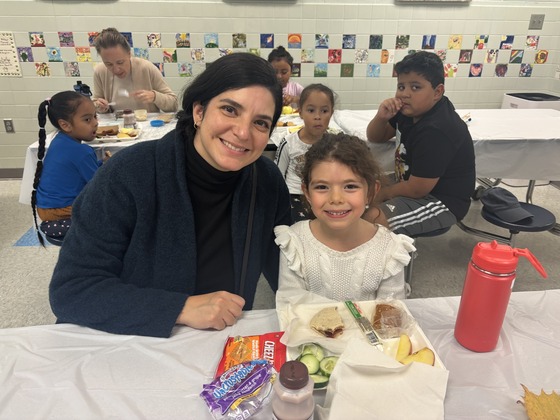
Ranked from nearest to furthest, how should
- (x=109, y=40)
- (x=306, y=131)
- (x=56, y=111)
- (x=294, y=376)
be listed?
(x=294, y=376) → (x=56, y=111) → (x=306, y=131) → (x=109, y=40)

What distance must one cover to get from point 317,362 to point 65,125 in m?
2.10

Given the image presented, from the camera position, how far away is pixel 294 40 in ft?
13.4

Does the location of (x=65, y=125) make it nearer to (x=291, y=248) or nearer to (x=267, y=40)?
(x=291, y=248)

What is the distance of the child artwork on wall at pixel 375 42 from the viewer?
4133 millimetres

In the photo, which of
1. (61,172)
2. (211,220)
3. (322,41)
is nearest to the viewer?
(211,220)

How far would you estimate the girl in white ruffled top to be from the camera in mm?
1196

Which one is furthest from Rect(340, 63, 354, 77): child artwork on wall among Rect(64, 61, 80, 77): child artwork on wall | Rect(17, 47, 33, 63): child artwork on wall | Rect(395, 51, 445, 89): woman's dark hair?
Rect(17, 47, 33, 63): child artwork on wall

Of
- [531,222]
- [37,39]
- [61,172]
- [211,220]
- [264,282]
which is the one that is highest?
[37,39]

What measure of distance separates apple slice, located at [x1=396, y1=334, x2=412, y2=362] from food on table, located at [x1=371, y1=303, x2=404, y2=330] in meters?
0.05

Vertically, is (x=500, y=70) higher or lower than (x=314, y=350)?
higher

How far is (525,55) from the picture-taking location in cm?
431

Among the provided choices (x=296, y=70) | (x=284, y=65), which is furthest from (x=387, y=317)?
(x=296, y=70)

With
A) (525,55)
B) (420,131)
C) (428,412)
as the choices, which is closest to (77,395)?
(428,412)

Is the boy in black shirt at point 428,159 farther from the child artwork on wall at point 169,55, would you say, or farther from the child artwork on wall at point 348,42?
the child artwork on wall at point 169,55
